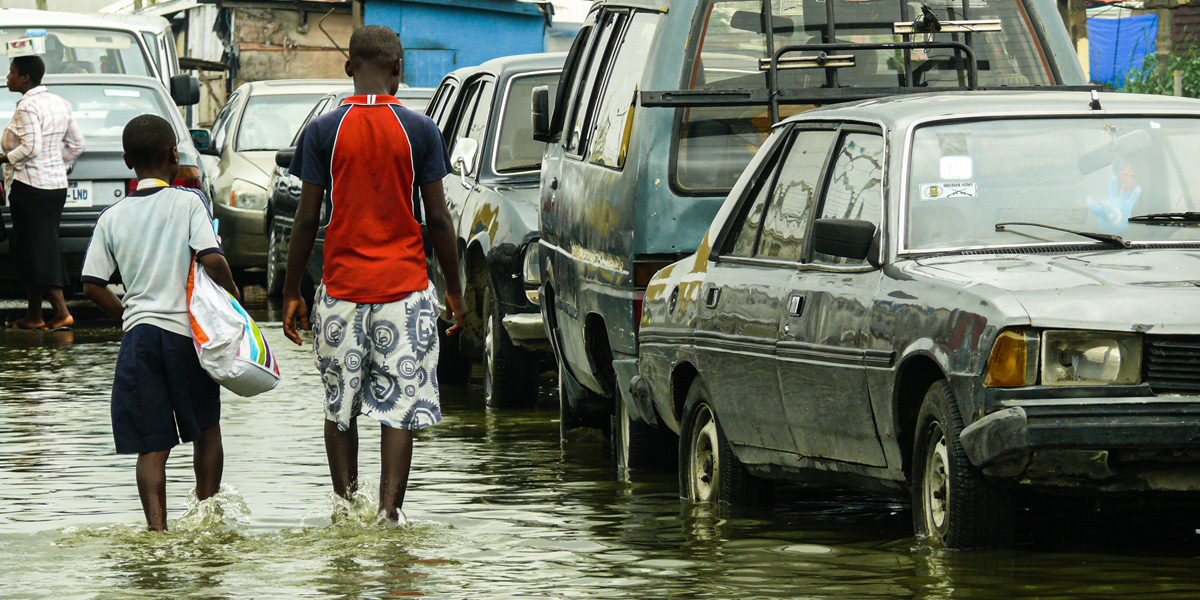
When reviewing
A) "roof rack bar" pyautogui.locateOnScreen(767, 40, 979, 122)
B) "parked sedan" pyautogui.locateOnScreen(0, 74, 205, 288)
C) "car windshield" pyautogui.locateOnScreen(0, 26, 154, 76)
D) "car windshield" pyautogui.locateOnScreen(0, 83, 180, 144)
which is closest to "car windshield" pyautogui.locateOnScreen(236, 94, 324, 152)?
"car windshield" pyautogui.locateOnScreen(0, 26, 154, 76)

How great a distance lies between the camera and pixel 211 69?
3434cm

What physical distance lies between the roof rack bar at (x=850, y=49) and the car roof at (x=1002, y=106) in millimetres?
1049

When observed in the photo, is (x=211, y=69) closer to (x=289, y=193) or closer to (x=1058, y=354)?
(x=289, y=193)

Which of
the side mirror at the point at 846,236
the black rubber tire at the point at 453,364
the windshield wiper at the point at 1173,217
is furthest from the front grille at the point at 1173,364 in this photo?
the black rubber tire at the point at 453,364

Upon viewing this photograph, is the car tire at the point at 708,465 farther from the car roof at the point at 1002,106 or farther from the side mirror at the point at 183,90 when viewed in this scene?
the side mirror at the point at 183,90

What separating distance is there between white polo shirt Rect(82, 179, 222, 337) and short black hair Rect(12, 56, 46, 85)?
9.06m

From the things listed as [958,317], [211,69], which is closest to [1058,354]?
[958,317]

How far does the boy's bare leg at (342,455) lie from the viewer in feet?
26.1

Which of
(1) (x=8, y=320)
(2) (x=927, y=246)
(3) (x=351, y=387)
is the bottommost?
(1) (x=8, y=320)

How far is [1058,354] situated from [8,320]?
13.8m

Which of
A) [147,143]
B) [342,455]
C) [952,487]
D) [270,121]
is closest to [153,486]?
[342,455]

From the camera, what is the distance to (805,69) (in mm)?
9445

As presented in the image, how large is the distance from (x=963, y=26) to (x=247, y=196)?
12.7 meters

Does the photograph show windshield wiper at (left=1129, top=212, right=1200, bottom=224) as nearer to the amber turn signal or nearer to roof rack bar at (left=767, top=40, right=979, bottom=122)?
the amber turn signal
